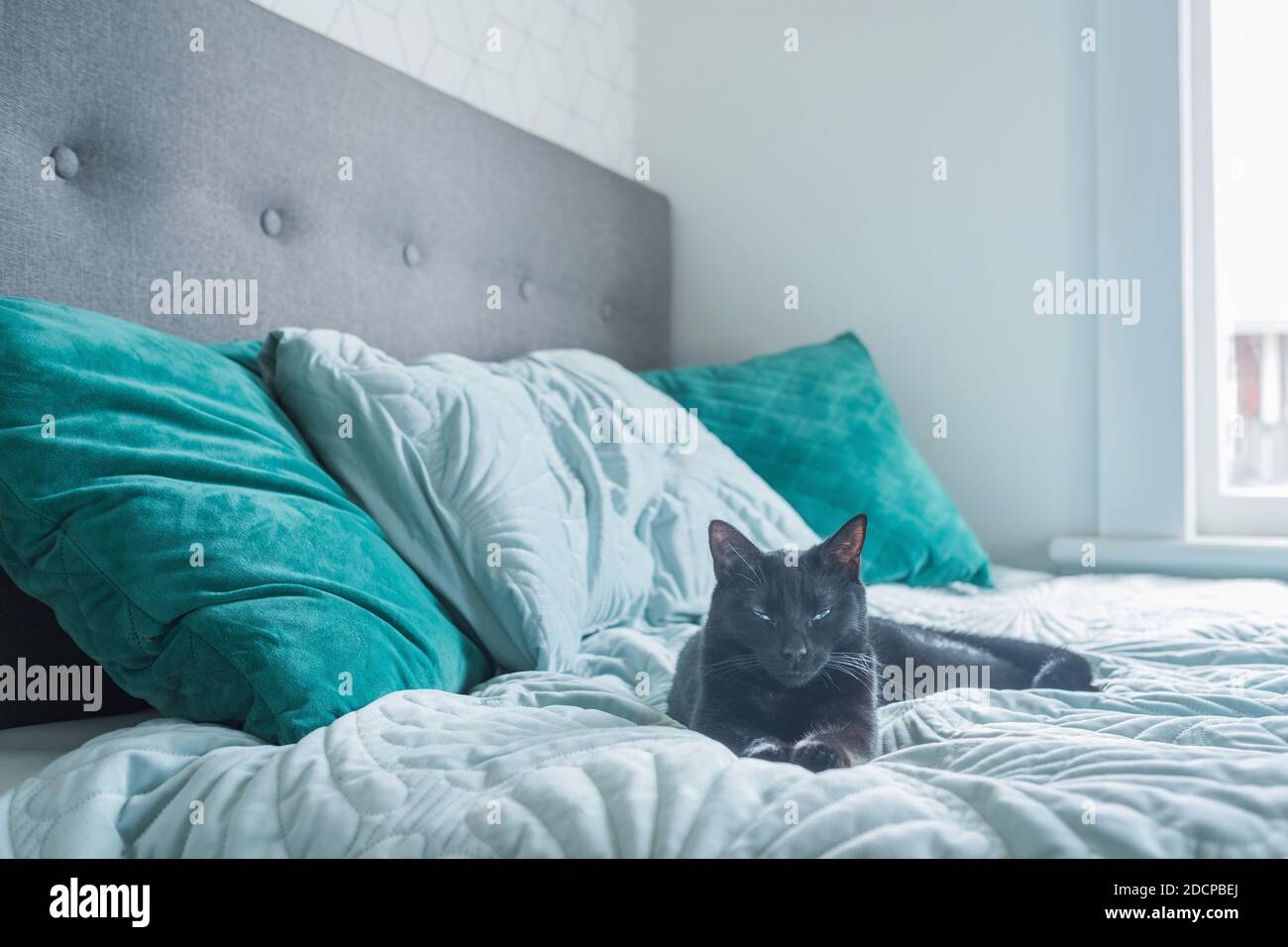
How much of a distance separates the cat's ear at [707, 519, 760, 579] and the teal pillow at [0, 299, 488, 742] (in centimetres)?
28

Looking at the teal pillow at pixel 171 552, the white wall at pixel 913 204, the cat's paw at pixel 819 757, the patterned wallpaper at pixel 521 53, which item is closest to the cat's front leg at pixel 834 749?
the cat's paw at pixel 819 757

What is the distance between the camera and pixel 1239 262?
1.97 metres

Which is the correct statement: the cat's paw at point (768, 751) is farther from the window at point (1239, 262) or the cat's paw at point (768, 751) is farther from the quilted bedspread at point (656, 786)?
the window at point (1239, 262)

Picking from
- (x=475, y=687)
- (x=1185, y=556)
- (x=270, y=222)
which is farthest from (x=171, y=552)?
(x=1185, y=556)

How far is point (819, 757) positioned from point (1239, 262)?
1.80 metres

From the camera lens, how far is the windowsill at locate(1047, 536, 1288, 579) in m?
1.72

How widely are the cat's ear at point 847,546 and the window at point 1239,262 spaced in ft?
4.95

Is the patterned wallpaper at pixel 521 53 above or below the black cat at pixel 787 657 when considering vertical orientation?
above

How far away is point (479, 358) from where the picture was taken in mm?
1655

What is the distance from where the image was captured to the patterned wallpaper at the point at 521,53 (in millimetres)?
1590

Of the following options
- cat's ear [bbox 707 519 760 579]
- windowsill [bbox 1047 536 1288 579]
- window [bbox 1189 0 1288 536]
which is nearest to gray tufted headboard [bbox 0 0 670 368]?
cat's ear [bbox 707 519 760 579]
